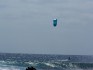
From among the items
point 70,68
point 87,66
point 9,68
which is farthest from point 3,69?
point 87,66

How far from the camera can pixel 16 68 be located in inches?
2223

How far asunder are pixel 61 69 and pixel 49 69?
6.07 ft

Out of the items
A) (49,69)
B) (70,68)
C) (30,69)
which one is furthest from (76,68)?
(30,69)

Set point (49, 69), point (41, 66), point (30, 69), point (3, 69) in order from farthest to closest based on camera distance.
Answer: point (41, 66), point (49, 69), point (3, 69), point (30, 69)

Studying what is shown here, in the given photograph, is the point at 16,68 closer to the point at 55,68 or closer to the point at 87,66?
the point at 55,68

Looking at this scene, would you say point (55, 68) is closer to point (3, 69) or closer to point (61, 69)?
point (61, 69)

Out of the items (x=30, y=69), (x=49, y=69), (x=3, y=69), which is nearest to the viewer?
(x=30, y=69)

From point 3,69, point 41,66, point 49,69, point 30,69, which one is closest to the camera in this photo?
point 30,69

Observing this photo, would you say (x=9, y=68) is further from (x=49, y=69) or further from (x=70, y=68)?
(x=70, y=68)

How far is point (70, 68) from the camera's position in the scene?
198 ft

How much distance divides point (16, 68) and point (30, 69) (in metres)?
21.6

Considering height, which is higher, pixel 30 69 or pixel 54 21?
pixel 54 21

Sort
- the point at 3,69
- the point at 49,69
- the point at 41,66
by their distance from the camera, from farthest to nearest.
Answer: the point at 41,66 → the point at 49,69 → the point at 3,69

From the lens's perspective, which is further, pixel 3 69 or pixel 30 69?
pixel 3 69
